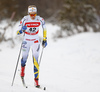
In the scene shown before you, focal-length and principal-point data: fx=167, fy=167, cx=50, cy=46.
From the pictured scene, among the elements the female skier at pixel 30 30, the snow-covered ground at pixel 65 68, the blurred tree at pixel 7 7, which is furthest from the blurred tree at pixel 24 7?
the female skier at pixel 30 30

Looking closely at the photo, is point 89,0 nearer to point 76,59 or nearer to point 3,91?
point 76,59

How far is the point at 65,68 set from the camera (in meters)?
8.56

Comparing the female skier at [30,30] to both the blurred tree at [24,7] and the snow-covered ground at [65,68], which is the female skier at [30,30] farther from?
the blurred tree at [24,7]

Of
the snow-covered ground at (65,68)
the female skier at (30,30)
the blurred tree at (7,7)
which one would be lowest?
the snow-covered ground at (65,68)

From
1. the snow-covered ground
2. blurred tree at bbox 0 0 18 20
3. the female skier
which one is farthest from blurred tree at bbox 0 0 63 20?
the female skier

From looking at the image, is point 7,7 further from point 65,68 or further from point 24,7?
point 65,68

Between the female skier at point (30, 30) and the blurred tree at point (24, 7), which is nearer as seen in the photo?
the female skier at point (30, 30)

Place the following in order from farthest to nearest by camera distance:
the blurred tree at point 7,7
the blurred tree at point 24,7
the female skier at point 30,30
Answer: the blurred tree at point 24,7 < the blurred tree at point 7,7 < the female skier at point 30,30

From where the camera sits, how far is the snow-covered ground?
18.9ft

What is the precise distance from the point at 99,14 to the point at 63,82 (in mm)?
9790

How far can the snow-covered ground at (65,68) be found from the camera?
5.77 metres

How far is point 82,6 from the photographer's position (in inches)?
627

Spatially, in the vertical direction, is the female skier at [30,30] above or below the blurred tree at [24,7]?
below

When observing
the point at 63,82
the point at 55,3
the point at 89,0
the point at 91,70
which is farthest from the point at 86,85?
the point at 55,3
